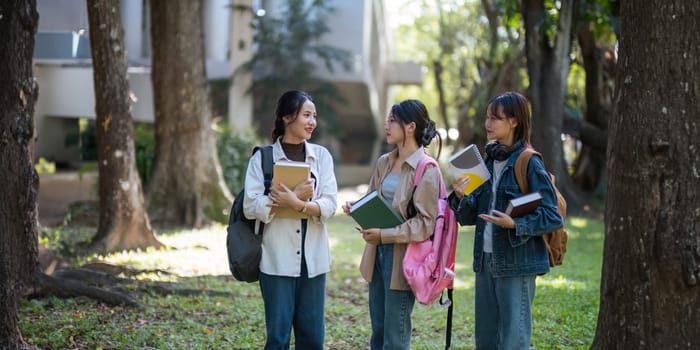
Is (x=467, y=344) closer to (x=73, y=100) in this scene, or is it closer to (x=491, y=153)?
(x=491, y=153)

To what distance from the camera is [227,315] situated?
8.38 metres

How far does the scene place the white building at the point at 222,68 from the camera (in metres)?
12.0

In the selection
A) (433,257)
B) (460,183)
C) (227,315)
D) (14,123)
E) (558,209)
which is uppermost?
(14,123)

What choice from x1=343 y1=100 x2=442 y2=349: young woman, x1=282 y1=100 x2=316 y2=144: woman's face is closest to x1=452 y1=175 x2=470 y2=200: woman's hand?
A: x1=343 y1=100 x2=442 y2=349: young woman

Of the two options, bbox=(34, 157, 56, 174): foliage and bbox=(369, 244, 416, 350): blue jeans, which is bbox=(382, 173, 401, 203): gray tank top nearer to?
bbox=(369, 244, 416, 350): blue jeans

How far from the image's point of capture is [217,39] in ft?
83.8

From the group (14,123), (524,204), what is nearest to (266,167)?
(524,204)

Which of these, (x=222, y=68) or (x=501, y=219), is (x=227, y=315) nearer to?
(x=501, y=219)

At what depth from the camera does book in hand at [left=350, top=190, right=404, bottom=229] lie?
17.0 feet

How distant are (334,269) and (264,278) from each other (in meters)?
6.57

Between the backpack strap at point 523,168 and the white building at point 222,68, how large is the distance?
280 inches

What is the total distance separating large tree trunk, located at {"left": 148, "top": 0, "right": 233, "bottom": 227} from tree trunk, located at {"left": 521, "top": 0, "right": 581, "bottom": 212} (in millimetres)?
6160

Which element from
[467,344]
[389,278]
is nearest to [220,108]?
[467,344]

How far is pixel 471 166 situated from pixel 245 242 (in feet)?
4.78
